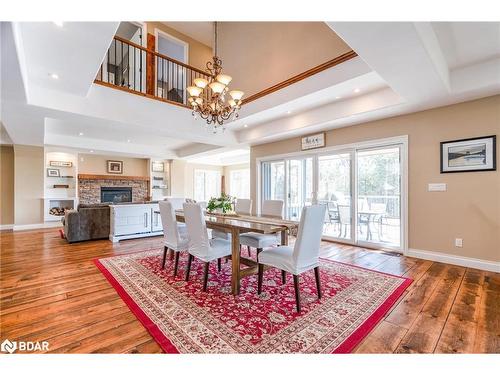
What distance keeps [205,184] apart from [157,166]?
225 cm

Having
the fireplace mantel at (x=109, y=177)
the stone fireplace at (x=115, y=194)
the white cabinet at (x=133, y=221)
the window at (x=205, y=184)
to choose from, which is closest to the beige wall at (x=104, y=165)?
the fireplace mantel at (x=109, y=177)

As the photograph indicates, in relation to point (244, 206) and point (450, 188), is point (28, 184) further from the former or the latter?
point (450, 188)

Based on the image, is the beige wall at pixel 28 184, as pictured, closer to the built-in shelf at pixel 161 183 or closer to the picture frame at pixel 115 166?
the picture frame at pixel 115 166

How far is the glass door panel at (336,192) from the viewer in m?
4.86

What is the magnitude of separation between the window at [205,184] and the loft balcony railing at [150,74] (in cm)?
478

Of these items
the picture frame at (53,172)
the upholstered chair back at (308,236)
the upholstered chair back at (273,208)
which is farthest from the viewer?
the picture frame at (53,172)

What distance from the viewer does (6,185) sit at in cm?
688

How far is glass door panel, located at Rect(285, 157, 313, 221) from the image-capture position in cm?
561

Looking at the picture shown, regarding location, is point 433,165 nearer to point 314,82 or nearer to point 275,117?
point 314,82

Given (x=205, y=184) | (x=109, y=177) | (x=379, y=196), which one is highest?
(x=109, y=177)

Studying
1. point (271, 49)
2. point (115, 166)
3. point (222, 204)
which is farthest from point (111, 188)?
point (271, 49)
